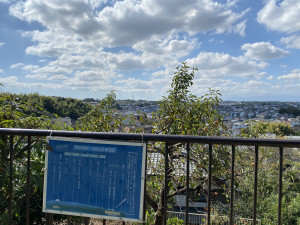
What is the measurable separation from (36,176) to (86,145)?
3.68ft

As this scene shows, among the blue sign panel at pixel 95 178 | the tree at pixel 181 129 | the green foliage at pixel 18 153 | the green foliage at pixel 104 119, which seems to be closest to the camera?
the blue sign panel at pixel 95 178

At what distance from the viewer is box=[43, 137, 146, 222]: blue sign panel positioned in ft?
6.23

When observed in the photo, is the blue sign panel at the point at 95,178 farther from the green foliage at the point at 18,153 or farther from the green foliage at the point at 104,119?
the green foliage at the point at 104,119

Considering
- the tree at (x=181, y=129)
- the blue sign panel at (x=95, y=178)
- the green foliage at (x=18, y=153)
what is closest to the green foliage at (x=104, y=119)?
the tree at (x=181, y=129)

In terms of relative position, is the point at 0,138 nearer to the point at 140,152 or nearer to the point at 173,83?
the point at 140,152

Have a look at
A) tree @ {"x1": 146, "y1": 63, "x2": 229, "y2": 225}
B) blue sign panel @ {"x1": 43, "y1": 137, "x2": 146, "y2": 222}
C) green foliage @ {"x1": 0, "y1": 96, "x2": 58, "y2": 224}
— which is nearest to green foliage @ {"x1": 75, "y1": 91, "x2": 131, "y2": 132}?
tree @ {"x1": 146, "y1": 63, "x2": 229, "y2": 225}

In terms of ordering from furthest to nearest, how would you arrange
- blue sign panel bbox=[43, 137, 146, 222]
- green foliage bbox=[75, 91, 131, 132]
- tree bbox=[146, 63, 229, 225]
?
green foliage bbox=[75, 91, 131, 132] < tree bbox=[146, 63, 229, 225] < blue sign panel bbox=[43, 137, 146, 222]

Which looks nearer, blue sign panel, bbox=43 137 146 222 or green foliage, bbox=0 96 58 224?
blue sign panel, bbox=43 137 146 222

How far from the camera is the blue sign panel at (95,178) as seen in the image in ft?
6.23

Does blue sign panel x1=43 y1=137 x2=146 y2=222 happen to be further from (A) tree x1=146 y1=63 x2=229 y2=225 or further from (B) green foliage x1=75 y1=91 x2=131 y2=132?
(B) green foliage x1=75 y1=91 x2=131 y2=132

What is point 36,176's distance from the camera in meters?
2.68

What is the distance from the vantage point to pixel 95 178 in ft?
6.40

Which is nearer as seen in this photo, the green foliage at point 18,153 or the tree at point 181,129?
the green foliage at point 18,153

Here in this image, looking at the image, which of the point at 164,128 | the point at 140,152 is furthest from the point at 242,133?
the point at 140,152
